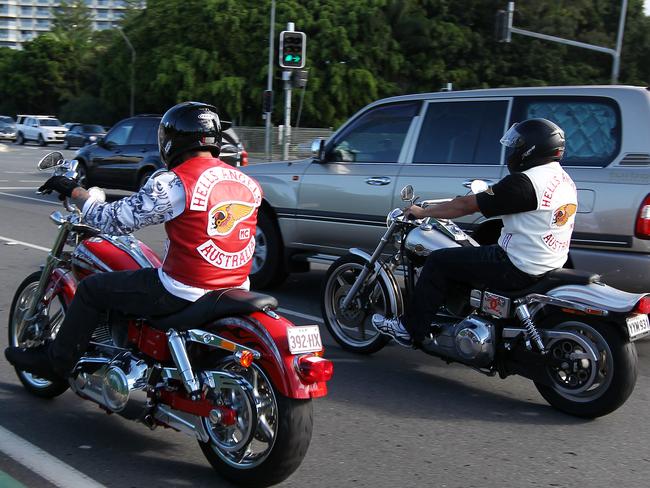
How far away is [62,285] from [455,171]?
3647 mm

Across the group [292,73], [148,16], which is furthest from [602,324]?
[148,16]

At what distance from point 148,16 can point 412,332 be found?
4571 cm

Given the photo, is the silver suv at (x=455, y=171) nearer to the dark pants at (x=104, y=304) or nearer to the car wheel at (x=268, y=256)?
the car wheel at (x=268, y=256)

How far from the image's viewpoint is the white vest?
5129 mm

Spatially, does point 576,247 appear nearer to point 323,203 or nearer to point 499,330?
point 499,330

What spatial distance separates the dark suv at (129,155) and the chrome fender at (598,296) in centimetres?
1246

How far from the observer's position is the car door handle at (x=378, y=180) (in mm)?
7566

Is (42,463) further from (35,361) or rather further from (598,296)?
(598,296)

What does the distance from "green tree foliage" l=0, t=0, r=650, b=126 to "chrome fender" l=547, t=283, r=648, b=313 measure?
122 feet

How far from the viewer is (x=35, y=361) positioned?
14.8 feet

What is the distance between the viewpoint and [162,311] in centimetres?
402

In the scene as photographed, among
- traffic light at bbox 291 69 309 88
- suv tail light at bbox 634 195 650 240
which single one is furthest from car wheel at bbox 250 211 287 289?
traffic light at bbox 291 69 309 88

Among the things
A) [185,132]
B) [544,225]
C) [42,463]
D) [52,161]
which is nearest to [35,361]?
[42,463]

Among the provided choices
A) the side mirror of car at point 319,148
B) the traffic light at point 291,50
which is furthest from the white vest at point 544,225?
the traffic light at point 291,50
